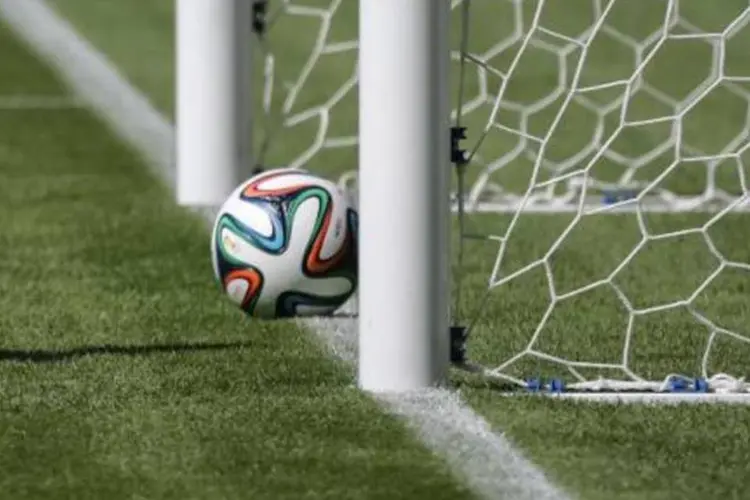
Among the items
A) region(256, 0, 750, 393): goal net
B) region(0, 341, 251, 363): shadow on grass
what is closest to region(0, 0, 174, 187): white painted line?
region(256, 0, 750, 393): goal net

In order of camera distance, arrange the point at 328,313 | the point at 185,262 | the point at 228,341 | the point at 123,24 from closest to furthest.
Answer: the point at 228,341, the point at 328,313, the point at 185,262, the point at 123,24

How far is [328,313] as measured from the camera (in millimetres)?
7520

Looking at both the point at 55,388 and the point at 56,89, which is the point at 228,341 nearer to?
the point at 55,388

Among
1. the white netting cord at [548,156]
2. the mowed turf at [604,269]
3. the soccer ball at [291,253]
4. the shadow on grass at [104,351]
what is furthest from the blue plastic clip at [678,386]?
the white netting cord at [548,156]

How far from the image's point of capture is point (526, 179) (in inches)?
436

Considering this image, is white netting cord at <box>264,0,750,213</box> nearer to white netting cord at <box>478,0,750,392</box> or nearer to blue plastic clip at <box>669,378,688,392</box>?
white netting cord at <box>478,0,750,392</box>

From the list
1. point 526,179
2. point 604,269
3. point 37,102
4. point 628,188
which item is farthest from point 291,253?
point 37,102

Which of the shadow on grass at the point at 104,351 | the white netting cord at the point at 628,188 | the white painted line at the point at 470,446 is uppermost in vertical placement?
the white netting cord at the point at 628,188

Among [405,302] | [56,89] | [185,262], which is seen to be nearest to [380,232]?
[405,302]

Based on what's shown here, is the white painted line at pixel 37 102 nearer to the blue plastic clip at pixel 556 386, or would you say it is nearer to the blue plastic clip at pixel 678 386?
the blue plastic clip at pixel 556 386

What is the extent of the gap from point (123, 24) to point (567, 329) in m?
10.2

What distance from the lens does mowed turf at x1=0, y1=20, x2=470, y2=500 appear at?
532cm

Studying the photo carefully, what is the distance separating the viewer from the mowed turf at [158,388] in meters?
5.32

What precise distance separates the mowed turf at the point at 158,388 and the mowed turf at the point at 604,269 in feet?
1.25
